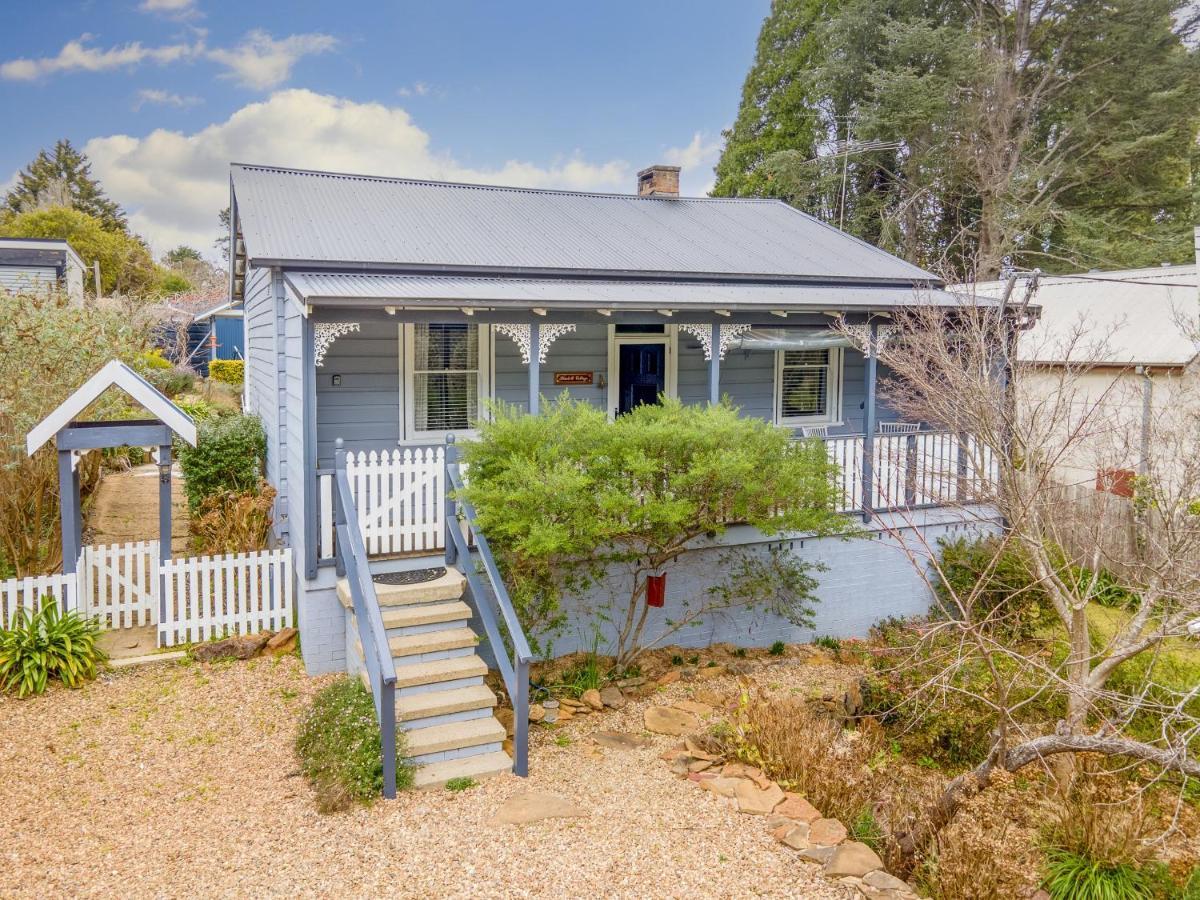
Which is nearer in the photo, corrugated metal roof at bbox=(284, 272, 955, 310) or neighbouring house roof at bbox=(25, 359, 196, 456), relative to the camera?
neighbouring house roof at bbox=(25, 359, 196, 456)

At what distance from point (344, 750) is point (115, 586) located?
4104mm

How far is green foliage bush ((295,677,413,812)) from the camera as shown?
19.9 feet

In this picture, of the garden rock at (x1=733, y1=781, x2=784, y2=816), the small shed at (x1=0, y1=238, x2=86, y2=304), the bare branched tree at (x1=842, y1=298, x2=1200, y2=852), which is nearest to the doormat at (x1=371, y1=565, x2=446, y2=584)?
the garden rock at (x1=733, y1=781, x2=784, y2=816)

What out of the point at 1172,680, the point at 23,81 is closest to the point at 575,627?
the point at 1172,680

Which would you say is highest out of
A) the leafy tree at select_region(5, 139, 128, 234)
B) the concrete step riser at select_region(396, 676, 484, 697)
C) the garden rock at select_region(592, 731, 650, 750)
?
the leafy tree at select_region(5, 139, 128, 234)

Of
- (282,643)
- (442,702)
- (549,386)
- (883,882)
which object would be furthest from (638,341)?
(883,882)

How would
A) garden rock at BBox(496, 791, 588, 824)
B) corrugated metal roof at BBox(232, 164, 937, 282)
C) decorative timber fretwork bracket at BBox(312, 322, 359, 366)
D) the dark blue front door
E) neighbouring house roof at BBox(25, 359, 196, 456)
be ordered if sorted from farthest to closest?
the dark blue front door, corrugated metal roof at BBox(232, 164, 937, 282), decorative timber fretwork bracket at BBox(312, 322, 359, 366), neighbouring house roof at BBox(25, 359, 196, 456), garden rock at BBox(496, 791, 588, 824)

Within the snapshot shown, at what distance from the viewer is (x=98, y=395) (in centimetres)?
815

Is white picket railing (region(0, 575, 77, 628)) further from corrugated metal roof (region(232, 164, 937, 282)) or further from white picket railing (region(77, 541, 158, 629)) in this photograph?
corrugated metal roof (region(232, 164, 937, 282))

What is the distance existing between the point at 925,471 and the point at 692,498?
4.08 meters

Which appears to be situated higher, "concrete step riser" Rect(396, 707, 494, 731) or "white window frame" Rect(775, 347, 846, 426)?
"white window frame" Rect(775, 347, 846, 426)

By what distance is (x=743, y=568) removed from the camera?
9.87m

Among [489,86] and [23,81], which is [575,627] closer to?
[489,86]

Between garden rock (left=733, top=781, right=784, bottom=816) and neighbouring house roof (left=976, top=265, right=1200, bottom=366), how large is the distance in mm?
10966
